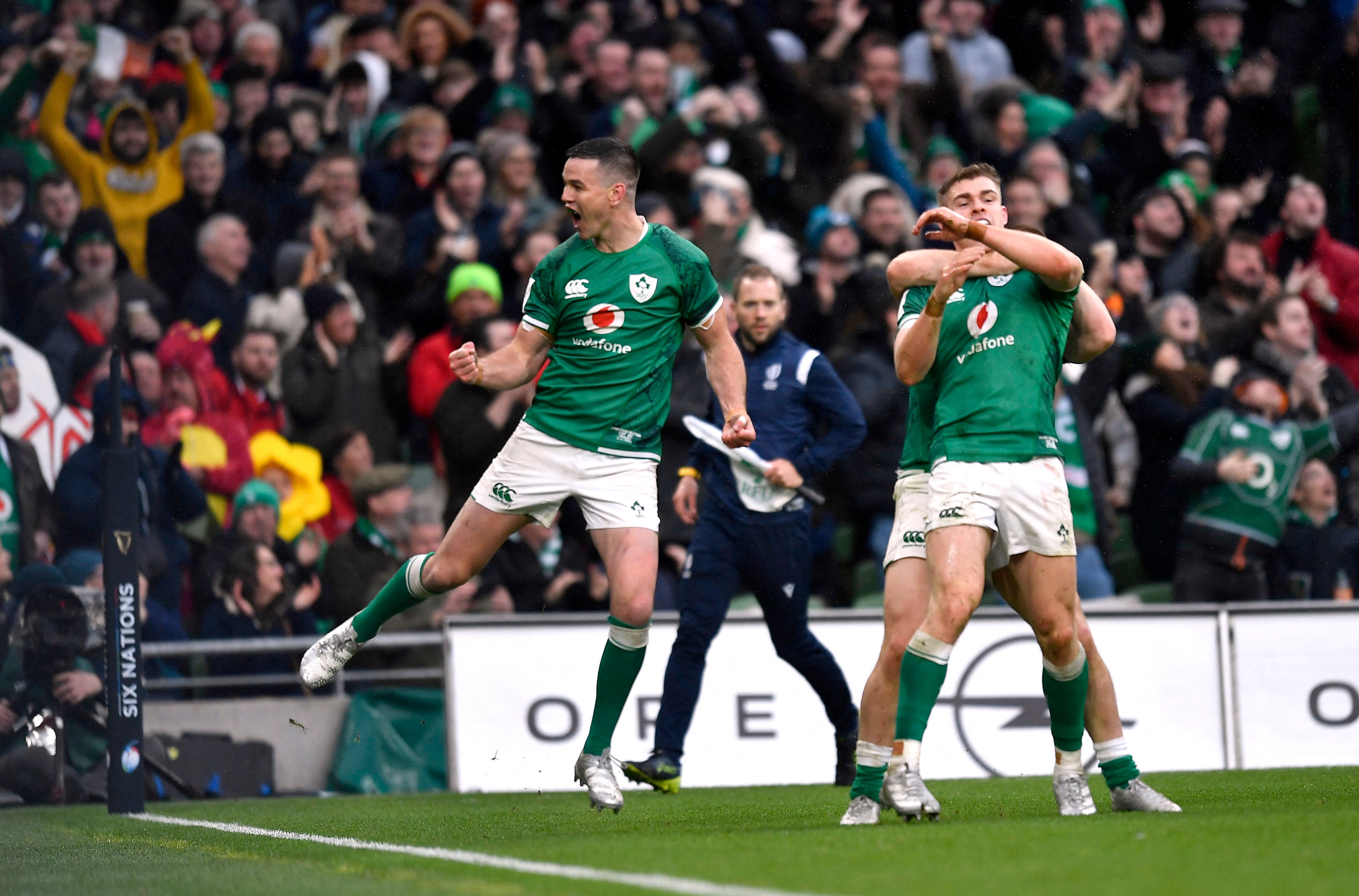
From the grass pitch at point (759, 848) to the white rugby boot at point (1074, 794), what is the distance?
7cm

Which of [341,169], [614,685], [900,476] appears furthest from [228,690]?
[900,476]

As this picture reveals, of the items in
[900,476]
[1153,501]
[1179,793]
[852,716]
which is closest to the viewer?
[900,476]

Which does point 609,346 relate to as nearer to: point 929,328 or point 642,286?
point 642,286

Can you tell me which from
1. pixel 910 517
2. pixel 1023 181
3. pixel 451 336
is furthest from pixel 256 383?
pixel 910 517

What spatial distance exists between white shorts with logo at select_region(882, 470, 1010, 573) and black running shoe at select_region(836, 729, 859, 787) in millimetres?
2295

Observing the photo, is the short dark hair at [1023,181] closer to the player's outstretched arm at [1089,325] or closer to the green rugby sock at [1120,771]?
the player's outstretched arm at [1089,325]

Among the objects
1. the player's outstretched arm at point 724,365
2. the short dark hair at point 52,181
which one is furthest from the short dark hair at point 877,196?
the player's outstretched arm at point 724,365

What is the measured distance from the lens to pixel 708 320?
7.77 m

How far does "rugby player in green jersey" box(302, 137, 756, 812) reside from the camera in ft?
24.7

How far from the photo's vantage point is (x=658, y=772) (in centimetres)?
916

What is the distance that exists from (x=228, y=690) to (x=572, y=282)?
5.30 metres

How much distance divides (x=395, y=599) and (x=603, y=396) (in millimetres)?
1293

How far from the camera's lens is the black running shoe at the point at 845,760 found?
9703mm

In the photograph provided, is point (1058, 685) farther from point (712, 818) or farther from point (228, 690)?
A: point (228, 690)
